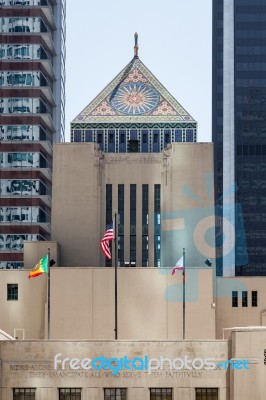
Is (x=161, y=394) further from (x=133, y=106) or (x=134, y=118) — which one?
(x=133, y=106)

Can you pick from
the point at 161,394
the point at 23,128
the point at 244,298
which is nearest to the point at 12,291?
the point at 244,298

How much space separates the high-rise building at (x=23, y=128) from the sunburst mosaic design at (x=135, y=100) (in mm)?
41317

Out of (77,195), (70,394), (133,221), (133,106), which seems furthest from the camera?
(133,106)

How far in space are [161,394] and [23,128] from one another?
307 feet

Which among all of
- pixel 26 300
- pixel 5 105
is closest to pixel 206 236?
pixel 26 300

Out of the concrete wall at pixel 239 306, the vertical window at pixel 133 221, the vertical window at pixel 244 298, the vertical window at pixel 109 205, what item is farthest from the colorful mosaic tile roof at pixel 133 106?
the vertical window at pixel 244 298

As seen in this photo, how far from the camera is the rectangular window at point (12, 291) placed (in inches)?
3907

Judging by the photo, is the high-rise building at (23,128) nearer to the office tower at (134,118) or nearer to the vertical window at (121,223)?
the office tower at (134,118)

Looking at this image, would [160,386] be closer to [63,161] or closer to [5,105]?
[63,161]

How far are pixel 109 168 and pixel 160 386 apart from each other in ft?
141

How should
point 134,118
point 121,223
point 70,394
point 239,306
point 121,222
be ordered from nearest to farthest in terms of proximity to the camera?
point 70,394, point 239,306, point 121,222, point 121,223, point 134,118

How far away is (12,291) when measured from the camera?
9938 cm

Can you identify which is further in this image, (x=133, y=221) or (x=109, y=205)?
(x=133, y=221)

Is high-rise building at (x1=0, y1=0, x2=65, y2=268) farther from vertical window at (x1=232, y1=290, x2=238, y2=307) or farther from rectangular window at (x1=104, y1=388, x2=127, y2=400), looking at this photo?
rectangular window at (x1=104, y1=388, x2=127, y2=400)
